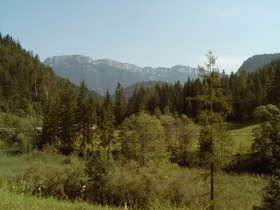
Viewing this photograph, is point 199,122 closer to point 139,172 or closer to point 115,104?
point 139,172

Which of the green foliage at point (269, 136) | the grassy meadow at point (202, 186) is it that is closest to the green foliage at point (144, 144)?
the grassy meadow at point (202, 186)

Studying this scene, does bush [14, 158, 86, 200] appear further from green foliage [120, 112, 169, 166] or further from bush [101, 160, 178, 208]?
green foliage [120, 112, 169, 166]

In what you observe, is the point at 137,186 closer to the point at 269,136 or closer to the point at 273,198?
the point at 273,198

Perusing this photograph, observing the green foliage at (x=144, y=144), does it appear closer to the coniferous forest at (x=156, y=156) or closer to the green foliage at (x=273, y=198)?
the coniferous forest at (x=156, y=156)

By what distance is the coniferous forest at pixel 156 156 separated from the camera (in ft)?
53.4

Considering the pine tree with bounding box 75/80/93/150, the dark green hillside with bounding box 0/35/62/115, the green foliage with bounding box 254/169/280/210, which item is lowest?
the green foliage with bounding box 254/169/280/210

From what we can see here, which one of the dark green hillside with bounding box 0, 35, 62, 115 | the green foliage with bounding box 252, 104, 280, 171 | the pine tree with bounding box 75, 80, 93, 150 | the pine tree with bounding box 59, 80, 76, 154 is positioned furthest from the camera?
the dark green hillside with bounding box 0, 35, 62, 115

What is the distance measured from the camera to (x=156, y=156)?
30.8 metres

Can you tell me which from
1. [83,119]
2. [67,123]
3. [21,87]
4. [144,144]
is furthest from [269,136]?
[21,87]

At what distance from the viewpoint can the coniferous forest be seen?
641 inches

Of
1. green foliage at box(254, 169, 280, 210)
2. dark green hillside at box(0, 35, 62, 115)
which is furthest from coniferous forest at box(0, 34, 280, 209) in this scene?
dark green hillside at box(0, 35, 62, 115)

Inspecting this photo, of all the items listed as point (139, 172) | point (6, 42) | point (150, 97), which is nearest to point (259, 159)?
point (139, 172)

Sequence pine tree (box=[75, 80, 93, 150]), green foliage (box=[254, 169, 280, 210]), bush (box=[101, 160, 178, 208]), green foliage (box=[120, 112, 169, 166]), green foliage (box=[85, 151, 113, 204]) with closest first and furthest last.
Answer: green foliage (box=[254, 169, 280, 210]) < bush (box=[101, 160, 178, 208]) < green foliage (box=[85, 151, 113, 204]) < green foliage (box=[120, 112, 169, 166]) < pine tree (box=[75, 80, 93, 150])

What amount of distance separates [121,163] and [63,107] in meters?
26.7
